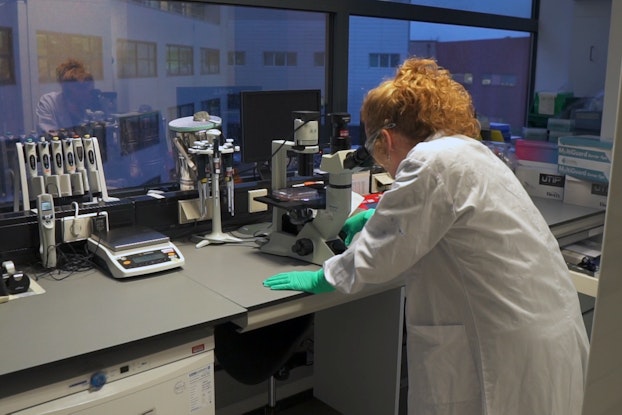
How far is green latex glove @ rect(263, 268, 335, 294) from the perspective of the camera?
193 centimetres

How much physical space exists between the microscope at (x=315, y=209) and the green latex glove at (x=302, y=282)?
23cm

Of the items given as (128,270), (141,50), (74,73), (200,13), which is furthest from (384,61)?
(128,270)

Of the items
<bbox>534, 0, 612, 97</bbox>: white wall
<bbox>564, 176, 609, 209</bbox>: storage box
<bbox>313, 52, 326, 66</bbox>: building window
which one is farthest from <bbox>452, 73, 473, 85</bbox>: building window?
<bbox>313, 52, 326, 66</bbox>: building window

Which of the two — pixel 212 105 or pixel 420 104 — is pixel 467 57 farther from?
pixel 420 104

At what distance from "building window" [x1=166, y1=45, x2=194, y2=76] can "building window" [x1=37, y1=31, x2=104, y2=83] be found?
1.12ft

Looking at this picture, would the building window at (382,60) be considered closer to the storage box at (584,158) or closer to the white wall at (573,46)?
the storage box at (584,158)

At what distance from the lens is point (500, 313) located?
1.57 metres

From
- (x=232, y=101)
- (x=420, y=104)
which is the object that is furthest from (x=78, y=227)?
(x=420, y=104)

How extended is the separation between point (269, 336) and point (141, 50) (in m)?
1.38

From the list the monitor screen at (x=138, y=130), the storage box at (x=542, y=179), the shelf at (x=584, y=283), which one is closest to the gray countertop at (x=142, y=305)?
the monitor screen at (x=138, y=130)

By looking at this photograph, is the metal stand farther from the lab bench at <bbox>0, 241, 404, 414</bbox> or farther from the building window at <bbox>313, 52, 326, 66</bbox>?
the building window at <bbox>313, 52, 326, 66</bbox>

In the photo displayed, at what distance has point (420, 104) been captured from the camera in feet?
5.37

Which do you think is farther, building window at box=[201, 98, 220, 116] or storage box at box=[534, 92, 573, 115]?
storage box at box=[534, 92, 573, 115]

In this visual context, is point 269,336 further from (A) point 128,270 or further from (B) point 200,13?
(B) point 200,13
